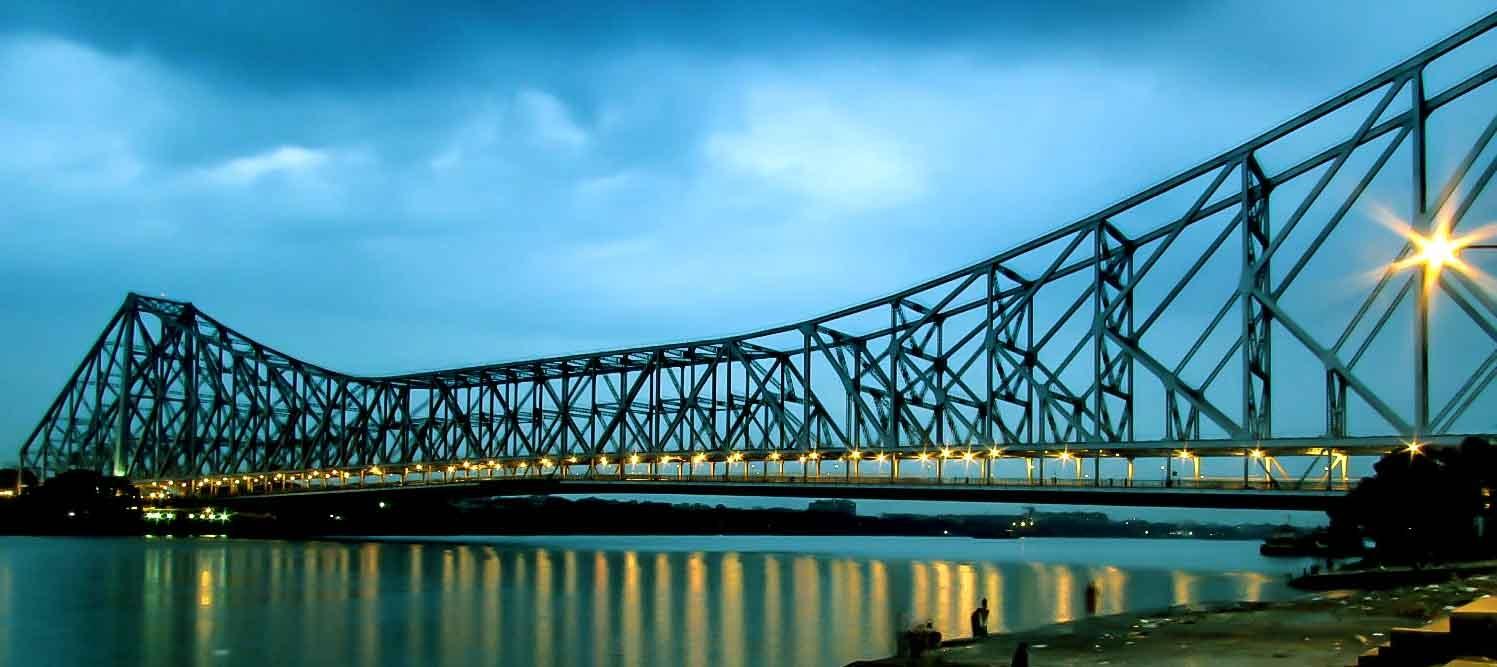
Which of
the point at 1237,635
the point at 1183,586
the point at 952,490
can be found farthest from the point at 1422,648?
the point at 952,490

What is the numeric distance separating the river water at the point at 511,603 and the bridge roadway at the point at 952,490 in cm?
470

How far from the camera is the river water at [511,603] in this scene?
44844mm

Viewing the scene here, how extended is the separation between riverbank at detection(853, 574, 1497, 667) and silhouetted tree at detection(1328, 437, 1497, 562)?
12.4m

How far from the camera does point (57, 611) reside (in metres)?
57.2

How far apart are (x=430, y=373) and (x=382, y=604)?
8440 centimetres

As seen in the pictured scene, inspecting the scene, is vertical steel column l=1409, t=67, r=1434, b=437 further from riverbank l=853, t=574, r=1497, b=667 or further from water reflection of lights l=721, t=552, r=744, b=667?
water reflection of lights l=721, t=552, r=744, b=667

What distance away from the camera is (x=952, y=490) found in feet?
274

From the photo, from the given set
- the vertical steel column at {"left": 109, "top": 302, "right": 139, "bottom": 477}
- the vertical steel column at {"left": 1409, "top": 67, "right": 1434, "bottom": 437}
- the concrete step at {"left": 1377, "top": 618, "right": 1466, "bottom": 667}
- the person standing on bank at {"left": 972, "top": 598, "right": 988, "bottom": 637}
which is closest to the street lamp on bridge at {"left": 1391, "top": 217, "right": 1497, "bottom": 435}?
the vertical steel column at {"left": 1409, "top": 67, "right": 1434, "bottom": 437}

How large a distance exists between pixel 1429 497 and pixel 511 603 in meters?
39.5

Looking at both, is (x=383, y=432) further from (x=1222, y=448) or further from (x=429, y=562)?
(x=1222, y=448)

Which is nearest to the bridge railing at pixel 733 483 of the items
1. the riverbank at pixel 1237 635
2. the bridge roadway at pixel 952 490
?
the bridge roadway at pixel 952 490

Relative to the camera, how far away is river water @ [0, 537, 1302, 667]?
4484 cm

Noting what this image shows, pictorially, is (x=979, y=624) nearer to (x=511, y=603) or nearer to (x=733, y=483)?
(x=511, y=603)

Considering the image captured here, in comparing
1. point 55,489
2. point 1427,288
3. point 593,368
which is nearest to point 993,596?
point 1427,288
